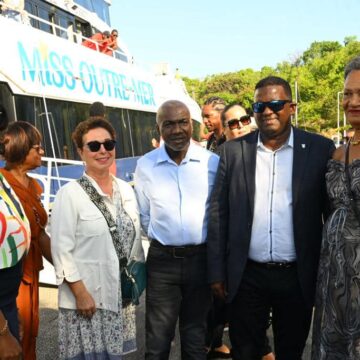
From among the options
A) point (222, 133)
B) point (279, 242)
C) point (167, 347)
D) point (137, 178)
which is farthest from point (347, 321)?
point (222, 133)

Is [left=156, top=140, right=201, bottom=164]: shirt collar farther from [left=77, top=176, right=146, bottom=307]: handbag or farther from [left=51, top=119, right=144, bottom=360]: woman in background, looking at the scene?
[left=77, top=176, right=146, bottom=307]: handbag

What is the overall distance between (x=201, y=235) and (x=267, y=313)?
660mm

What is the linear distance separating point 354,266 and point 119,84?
9.95 m

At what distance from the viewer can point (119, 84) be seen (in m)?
11.5

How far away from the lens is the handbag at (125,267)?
8.95 feet

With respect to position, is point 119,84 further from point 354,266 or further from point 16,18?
point 354,266

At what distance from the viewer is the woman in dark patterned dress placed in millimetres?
2260

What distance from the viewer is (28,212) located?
2953mm

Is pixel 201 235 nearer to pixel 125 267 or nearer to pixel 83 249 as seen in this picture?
pixel 125 267

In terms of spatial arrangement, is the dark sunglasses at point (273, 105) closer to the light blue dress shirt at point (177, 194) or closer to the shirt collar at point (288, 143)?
the shirt collar at point (288, 143)

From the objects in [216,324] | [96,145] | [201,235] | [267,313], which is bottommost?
[216,324]

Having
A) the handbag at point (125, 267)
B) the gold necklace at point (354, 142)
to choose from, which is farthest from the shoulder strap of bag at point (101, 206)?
the gold necklace at point (354, 142)

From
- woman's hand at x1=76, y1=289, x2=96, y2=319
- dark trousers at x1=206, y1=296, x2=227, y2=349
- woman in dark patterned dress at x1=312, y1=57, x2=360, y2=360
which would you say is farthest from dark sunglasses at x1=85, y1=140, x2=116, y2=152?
dark trousers at x1=206, y1=296, x2=227, y2=349

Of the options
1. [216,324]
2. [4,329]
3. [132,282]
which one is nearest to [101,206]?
[132,282]
